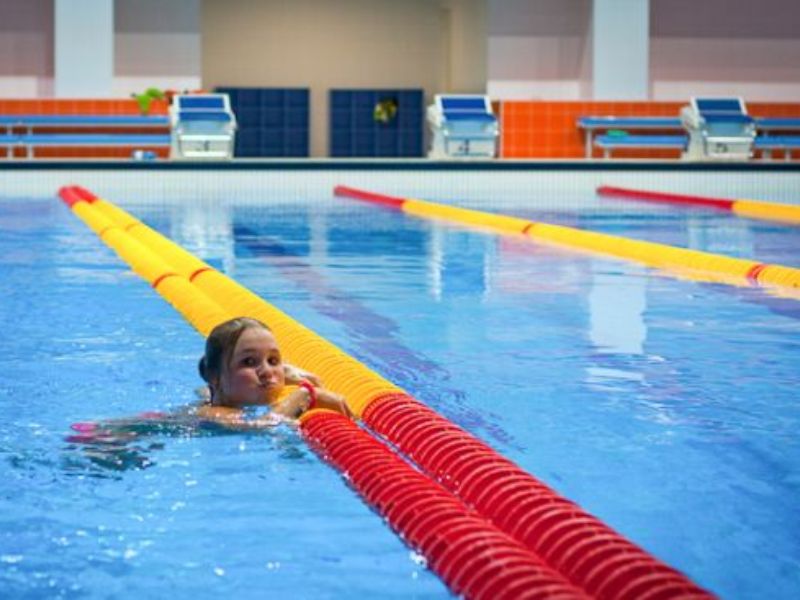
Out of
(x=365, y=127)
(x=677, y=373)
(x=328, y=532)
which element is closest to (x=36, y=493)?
(x=328, y=532)

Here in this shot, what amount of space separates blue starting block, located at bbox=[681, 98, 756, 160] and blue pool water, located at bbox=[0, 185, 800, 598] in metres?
12.0

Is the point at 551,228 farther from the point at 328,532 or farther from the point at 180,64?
the point at 180,64

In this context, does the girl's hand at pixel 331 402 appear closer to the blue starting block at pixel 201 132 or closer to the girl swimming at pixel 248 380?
the girl swimming at pixel 248 380

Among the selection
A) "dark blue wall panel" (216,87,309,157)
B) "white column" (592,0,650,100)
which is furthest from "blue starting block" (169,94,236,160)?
"dark blue wall panel" (216,87,309,157)

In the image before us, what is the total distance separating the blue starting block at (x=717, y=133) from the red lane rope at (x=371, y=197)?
5069 millimetres

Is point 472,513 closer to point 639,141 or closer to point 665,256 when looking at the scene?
point 665,256

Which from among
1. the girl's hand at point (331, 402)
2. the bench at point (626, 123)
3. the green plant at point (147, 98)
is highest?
the green plant at point (147, 98)

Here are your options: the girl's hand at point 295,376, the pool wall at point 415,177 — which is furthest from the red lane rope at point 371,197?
the girl's hand at point 295,376

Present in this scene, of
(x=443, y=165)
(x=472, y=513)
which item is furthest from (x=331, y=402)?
(x=443, y=165)

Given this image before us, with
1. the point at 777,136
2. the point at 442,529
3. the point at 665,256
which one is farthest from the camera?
the point at 777,136

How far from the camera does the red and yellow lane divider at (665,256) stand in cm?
741

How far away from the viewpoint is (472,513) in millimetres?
2564

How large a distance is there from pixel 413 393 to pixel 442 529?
1866 mm

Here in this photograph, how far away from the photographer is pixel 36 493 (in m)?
3.06
